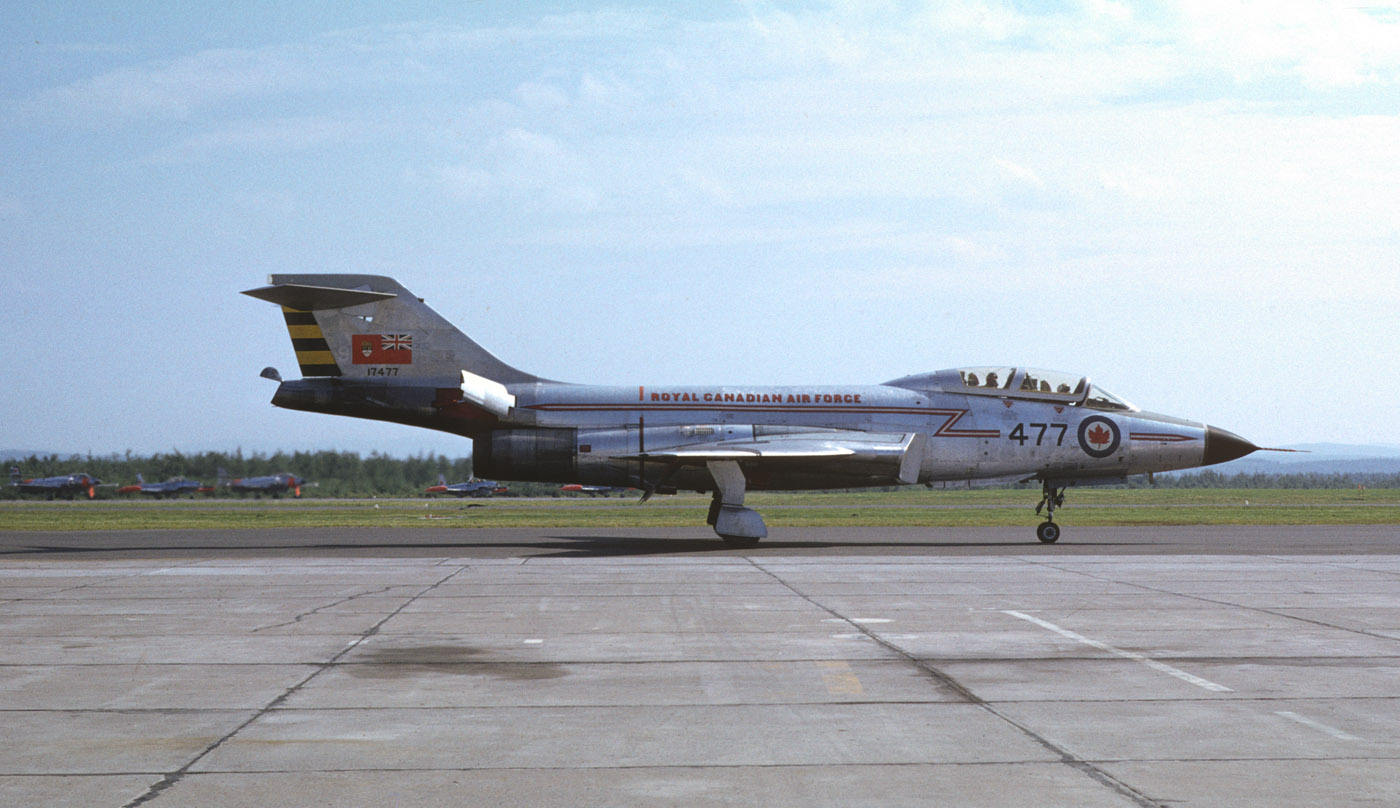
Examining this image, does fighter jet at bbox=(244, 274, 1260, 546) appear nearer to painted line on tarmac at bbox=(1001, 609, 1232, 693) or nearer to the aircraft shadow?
the aircraft shadow

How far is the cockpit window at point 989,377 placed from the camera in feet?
82.4


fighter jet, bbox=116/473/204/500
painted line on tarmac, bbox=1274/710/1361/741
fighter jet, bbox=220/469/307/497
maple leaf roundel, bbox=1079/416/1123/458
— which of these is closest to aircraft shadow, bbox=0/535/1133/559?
maple leaf roundel, bbox=1079/416/1123/458

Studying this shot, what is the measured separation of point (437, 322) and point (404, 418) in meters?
2.11

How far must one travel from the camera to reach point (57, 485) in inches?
2778

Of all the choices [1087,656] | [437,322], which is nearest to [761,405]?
[437,322]

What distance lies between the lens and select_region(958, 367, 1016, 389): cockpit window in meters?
25.1

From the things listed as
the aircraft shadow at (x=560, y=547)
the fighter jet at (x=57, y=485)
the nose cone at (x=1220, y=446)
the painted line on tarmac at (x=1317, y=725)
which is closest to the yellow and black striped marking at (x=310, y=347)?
the aircraft shadow at (x=560, y=547)

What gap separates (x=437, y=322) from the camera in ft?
80.5

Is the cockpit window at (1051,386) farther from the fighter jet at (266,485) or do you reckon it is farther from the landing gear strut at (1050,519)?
the fighter jet at (266,485)

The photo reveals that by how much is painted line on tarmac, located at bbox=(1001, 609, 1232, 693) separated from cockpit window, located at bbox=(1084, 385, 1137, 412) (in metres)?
14.1

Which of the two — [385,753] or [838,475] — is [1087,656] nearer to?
[385,753]

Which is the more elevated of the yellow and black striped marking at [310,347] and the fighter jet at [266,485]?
the yellow and black striped marking at [310,347]

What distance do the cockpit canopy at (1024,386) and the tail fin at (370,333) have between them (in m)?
9.88

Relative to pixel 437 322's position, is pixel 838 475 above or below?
below
